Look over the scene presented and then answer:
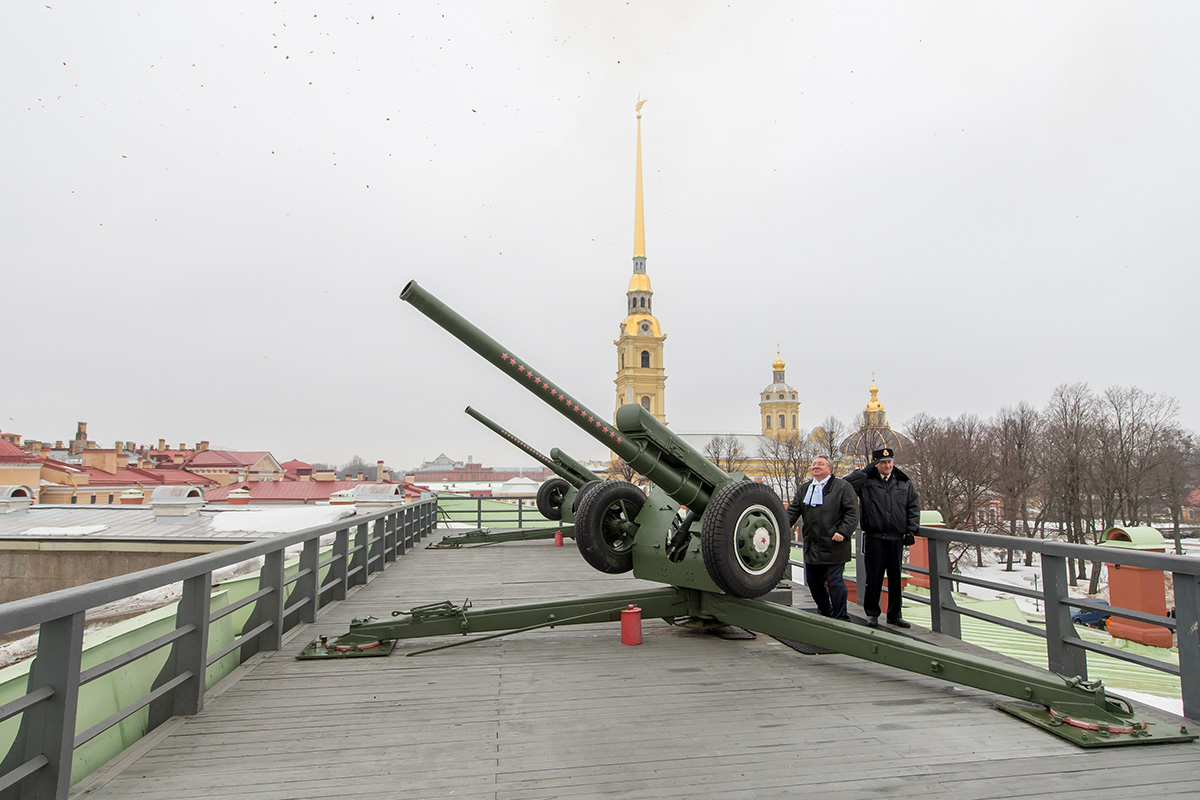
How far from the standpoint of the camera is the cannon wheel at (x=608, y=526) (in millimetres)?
6711

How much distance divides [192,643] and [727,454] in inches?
3010

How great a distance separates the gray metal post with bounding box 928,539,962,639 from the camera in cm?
586

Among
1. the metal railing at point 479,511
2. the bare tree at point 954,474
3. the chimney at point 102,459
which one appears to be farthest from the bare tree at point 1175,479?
the chimney at point 102,459

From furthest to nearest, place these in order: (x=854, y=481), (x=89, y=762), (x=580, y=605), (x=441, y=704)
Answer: (x=854, y=481) < (x=580, y=605) < (x=441, y=704) < (x=89, y=762)

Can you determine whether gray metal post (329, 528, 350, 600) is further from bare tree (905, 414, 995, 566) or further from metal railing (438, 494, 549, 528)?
bare tree (905, 414, 995, 566)

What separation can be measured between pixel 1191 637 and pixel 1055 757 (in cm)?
107

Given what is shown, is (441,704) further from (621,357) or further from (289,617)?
(621,357)

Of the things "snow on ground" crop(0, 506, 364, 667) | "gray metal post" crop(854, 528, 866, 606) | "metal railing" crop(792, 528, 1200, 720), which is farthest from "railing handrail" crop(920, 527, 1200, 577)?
"snow on ground" crop(0, 506, 364, 667)

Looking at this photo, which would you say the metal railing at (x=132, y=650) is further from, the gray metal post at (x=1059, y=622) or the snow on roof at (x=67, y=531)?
the snow on roof at (x=67, y=531)

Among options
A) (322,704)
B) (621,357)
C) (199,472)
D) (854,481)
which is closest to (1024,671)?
(854,481)

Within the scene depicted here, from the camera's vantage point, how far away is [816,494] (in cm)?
573

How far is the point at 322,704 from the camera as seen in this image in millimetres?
4109

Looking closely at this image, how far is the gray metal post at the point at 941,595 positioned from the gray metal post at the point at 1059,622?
1307 millimetres

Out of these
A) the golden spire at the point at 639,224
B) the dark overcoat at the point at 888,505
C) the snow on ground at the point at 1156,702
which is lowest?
the snow on ground at the point at 1156,702
